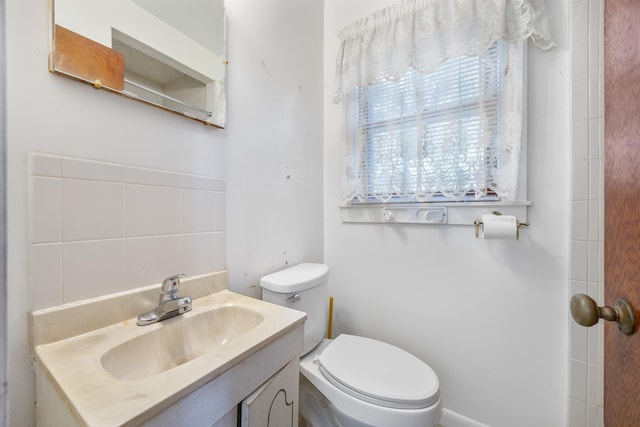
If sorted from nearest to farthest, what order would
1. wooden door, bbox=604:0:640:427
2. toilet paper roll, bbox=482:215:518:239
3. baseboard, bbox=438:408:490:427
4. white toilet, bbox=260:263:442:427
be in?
wooden door, bbox=604:0:640:427
white toilet, bbox=260:263:442:427
toilet paper roll, bbox=482:215:518:239
baseboard, bbox=438:408:490:427

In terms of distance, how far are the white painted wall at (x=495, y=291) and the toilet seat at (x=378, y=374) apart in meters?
0.31

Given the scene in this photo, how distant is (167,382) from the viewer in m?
0.46

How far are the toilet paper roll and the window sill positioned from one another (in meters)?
0.09

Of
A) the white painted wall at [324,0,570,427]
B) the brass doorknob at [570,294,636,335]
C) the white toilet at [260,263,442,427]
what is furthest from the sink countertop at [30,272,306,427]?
the white painted wall at [324,0,570,427]

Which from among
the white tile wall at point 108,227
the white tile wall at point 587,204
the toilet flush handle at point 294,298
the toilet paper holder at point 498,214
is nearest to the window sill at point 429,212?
the toilet paper holder at point 498,214

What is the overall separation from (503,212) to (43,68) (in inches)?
63.1

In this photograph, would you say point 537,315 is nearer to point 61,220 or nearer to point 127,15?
point 61,220

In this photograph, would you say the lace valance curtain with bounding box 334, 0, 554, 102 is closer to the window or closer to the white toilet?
the window

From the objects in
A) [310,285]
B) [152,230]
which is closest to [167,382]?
[152,230]

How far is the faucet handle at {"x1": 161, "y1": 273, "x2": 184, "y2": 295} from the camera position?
758mm

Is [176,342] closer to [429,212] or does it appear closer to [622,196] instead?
[622,196]

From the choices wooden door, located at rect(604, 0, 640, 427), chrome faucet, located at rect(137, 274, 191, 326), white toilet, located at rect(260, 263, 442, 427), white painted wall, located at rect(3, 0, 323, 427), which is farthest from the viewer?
white toilet, located at rect(260, 263, 442, 427)

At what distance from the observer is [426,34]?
1.19 metres

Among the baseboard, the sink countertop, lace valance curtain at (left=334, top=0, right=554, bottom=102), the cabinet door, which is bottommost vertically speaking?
the baseboard
